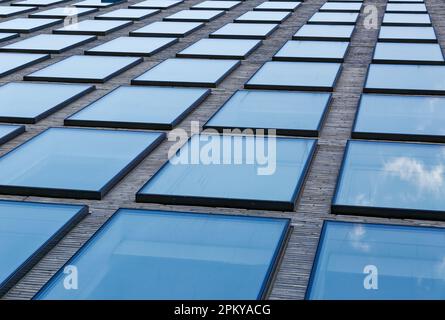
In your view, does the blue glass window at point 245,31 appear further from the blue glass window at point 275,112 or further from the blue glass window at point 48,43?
the blue glass window at point 275,112

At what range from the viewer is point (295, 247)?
35.3 feet

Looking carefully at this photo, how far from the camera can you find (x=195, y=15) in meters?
33.2

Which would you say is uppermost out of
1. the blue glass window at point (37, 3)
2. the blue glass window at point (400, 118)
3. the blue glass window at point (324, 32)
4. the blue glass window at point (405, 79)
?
the blue glass window at point (37, 3)

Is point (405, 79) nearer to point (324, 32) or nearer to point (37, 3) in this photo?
point (324, 32)

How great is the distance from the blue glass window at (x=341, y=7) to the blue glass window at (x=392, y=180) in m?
20.4

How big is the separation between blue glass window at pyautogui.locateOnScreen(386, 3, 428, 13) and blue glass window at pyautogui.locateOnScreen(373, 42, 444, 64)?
348 inches

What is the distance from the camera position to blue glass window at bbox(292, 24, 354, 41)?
26859mm

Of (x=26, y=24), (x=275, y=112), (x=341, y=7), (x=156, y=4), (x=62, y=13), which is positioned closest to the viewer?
(x=275, y=112)

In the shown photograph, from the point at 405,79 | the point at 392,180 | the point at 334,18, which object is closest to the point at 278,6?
the point at 334,18

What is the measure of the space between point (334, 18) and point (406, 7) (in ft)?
17.6

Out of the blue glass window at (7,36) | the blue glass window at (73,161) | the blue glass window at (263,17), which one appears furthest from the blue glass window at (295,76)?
the blue glass window at (7,36)

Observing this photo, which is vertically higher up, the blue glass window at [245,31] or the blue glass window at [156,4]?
the blue glass window at [156,4]

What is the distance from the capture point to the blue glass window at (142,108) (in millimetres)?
16766
